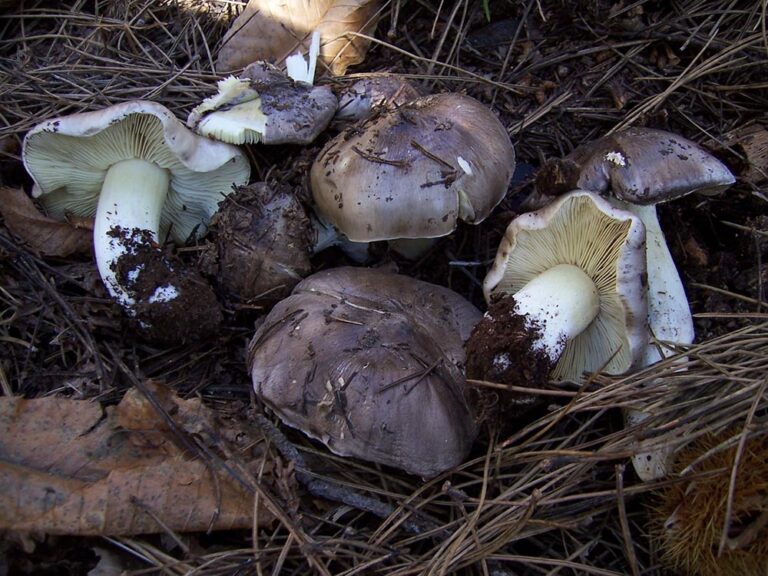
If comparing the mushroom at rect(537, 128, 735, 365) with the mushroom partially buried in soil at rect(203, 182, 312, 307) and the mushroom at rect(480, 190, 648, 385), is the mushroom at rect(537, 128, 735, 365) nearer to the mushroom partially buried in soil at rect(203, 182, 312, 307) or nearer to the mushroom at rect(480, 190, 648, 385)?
the mushroom at rect(480, 190, 648, 385)

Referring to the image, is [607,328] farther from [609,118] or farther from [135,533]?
[135,533]

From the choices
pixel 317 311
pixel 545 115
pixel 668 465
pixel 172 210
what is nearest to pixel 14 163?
pixel 172 210

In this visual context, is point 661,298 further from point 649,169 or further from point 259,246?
point 259,246

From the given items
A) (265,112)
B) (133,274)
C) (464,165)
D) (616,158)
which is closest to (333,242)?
(265,112)

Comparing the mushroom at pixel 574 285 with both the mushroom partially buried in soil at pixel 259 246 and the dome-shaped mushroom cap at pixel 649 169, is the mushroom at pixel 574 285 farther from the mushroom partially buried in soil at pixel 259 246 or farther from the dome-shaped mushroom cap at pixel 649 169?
the mushroom partially buried in soil at pixel 259 246

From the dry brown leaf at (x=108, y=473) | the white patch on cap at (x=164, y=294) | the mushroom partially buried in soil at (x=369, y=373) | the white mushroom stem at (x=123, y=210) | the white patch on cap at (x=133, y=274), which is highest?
the white mushroom stem at (x=123, y=210)

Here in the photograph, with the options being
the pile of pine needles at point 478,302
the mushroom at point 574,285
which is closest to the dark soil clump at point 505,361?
the mushroom at point 574,285
